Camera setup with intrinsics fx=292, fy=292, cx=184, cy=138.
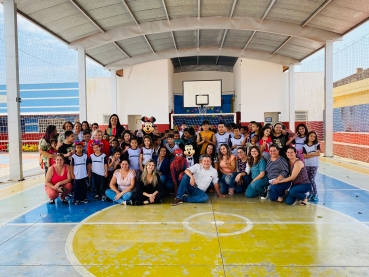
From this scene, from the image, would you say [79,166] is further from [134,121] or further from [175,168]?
[134,121]

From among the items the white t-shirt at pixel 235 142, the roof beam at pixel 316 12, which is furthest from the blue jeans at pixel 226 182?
the roof beam at pixel 316 12

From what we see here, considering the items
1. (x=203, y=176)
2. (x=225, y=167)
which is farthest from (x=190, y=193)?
(x=225, y=167)

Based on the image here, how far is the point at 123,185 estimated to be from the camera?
5.54m

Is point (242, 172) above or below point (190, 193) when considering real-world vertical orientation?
above

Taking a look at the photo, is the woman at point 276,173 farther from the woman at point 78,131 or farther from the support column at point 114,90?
the support column at point 114,90

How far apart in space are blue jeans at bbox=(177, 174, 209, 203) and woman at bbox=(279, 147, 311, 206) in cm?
148

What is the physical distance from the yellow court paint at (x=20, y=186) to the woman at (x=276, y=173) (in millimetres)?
5581

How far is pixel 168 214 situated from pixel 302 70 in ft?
52.3

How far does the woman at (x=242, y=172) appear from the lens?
6129mm

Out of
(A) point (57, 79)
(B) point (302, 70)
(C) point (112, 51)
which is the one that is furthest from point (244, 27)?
(A) point (57, 79)

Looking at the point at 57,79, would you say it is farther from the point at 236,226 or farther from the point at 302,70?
the point at 236,226

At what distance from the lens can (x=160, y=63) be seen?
17109 mm

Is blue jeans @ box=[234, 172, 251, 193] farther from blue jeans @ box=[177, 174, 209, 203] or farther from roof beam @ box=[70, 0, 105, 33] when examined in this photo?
Result: roof beam @ box=[70, 0, 105, 33]

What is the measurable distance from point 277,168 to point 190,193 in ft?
5.64
